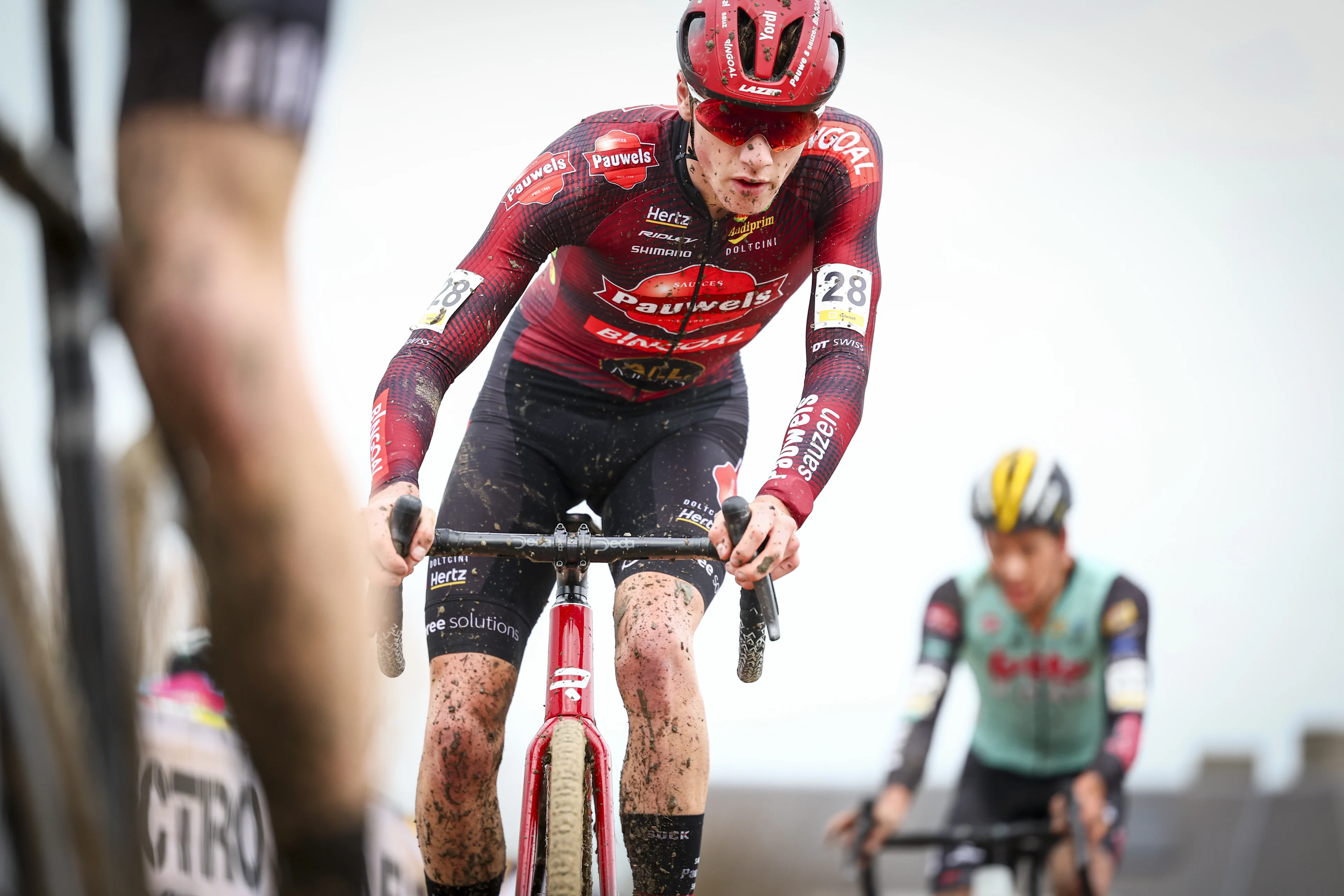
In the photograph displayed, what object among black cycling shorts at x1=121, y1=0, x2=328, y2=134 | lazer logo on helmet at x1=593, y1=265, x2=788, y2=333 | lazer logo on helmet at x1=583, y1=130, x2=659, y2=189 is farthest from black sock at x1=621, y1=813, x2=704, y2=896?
black cycling shorts at x1=121, y1=0, x2=328, y2=134

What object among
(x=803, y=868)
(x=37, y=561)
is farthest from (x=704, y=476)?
(x=803, y=868)

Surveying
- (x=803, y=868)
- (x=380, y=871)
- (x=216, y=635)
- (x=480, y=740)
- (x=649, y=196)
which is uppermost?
(x=649, y=196)

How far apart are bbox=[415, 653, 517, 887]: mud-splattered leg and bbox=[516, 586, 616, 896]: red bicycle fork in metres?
0.15

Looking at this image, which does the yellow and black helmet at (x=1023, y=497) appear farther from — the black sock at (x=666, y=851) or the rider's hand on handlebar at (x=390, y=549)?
the rider's hand on handlebar at (x=390, y=549)

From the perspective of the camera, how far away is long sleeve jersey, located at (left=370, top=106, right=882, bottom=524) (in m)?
3.29

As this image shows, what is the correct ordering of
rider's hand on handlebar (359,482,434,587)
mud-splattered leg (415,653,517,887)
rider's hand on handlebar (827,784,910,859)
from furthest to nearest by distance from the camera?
rider's hand on handlebar (827,784,910,859) → mud-splattered leg (415,653,517,887) → rider's hand on handlebar (359,482,434,587)

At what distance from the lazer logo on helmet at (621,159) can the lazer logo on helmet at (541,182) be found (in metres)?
0.07

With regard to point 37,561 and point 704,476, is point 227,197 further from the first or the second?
point 704,476

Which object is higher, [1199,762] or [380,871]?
[380,871]

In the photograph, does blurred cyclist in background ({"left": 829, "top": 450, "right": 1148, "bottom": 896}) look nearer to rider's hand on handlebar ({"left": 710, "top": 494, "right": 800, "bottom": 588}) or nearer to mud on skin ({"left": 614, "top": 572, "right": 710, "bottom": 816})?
mud on skin ({"left": 614, "top": 572, "right": 710, "bottom": 816})

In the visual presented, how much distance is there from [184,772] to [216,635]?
256 centimetres

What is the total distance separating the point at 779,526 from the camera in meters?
2.87

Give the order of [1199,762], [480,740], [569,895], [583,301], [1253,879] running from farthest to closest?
[1199,762] → [1253,879] → [583,301] → [480,740] → [569,895]

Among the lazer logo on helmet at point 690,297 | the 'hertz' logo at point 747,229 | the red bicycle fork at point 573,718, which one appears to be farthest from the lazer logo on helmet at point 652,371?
the red bicycle fork at point 573,718
